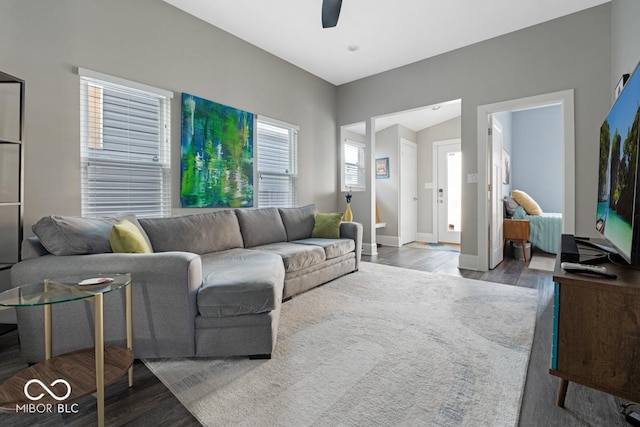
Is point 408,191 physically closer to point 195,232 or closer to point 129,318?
point 195,232

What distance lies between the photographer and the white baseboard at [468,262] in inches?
152

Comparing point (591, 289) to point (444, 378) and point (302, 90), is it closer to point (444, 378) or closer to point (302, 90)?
point (444, 378)

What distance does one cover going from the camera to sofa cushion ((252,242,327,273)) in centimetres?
271

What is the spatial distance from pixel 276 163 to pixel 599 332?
12.1ft

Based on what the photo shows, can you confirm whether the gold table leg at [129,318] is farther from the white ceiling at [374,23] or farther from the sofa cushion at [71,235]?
the white ceiling at [374,23]

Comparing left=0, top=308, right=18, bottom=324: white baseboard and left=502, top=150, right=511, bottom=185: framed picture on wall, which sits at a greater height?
left=502, top=150, right=511, bottom=185: framed picture on wall

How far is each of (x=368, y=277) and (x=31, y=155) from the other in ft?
10.6

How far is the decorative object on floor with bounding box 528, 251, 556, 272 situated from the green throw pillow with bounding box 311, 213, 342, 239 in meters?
2.63

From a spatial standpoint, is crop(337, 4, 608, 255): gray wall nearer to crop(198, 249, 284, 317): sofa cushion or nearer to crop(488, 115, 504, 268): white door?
crop(488, 115, 504, 268): white door

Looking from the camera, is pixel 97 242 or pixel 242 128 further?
pixel 242 128

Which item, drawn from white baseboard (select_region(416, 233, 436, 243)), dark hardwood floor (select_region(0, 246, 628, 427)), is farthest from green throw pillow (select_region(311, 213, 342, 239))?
white baseboard (select_region(416, 233, 436, 243))

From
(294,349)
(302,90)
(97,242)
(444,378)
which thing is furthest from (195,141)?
(444,378)

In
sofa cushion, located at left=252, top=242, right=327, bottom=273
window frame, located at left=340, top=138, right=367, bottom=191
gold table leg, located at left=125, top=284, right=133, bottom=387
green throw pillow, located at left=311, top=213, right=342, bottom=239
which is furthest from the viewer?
window frame, located at left=340, top=138, right=367, bottom=191

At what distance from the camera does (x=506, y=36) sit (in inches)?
142
